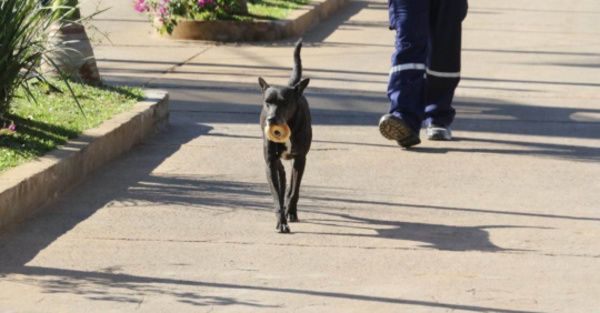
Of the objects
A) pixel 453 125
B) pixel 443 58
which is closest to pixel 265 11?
pixel 453 125

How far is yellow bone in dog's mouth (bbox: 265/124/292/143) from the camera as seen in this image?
641 cm

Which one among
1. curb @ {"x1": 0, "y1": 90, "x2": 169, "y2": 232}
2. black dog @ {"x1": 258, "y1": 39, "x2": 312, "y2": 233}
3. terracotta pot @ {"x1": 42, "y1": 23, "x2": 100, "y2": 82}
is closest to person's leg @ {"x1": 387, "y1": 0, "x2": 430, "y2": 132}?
curb @ {"x1": 0, "y1": 90, "x2": 169, "y2": 232}

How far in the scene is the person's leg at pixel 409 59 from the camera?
9.01 metres

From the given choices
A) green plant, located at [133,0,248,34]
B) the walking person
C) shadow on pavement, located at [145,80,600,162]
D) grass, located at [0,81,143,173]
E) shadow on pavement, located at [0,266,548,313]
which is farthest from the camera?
green plant, located at [133,0,248,34]

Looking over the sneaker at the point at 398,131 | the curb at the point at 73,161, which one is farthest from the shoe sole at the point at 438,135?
the curb at the point at 73,161

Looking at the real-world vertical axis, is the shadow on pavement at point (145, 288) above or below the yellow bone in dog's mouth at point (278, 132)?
below

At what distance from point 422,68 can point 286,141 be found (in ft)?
9.16

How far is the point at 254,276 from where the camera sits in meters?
5.80

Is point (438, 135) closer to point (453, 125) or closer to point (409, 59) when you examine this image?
point (409, 59)

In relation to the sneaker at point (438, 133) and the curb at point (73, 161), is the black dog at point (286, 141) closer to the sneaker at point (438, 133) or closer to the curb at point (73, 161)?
the curb at point (73, 161)

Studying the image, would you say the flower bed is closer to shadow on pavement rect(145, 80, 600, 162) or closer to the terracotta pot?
shadow on pavement rect(145, 80, 600, 162)

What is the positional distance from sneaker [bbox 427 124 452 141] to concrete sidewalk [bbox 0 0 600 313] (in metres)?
0.14

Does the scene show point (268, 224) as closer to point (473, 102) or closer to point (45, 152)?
point (45, 152)

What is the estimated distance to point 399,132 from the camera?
8.87 meters
